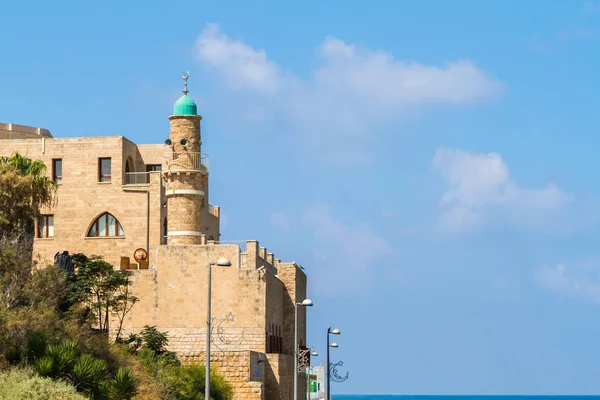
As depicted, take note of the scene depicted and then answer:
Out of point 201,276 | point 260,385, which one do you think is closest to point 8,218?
point 201,276

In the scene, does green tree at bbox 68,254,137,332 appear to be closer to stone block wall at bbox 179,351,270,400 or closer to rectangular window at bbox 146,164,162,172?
stone block wall at bbox 179,351,270,400

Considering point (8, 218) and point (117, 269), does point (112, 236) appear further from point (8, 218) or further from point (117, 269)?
point (8, 218)

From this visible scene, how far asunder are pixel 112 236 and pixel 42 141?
5.78m

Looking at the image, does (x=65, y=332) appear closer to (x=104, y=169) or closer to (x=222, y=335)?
(x=222, y=335)

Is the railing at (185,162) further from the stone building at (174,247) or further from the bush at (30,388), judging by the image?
the bush at (30,388)

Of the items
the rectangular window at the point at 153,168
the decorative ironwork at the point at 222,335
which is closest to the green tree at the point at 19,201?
the decorative ironwork at the point at 222,335

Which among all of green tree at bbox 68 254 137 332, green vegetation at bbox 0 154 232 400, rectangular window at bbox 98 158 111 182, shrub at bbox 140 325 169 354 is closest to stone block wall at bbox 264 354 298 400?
green vegetation at bbox 0 154 232 400

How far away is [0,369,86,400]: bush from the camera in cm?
3209

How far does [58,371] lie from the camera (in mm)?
35344

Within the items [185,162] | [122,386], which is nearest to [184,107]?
[185,162]

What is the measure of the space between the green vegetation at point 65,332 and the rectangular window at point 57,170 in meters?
0.71

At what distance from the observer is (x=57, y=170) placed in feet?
186

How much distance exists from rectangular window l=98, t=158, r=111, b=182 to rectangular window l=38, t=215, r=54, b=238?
3094 millimetres

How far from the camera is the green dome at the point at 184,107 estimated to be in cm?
5219
